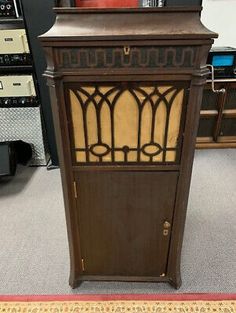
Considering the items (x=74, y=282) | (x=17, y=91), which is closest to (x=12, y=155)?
(x=17, y=91)

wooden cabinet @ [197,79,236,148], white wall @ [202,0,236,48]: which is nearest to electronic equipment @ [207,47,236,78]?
wooden cabinet @ [197,79,236,148]

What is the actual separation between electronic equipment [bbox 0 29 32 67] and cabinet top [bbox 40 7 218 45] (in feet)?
4.12

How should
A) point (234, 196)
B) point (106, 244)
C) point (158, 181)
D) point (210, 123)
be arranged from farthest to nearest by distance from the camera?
point (210, 123) < point (234, 196) < point (106, 244) < point (158, 181)

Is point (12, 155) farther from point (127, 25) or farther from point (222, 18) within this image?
point (222, 18)

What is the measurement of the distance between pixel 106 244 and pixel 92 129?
0.57m

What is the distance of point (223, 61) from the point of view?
2.24 m

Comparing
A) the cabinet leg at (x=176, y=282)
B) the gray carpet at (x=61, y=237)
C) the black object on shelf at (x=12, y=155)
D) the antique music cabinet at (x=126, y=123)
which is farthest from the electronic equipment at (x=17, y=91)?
the cabinet leg at (x=176, y=282)

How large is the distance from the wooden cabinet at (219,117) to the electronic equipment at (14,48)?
4.87 ft

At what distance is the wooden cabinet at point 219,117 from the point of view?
2.32 m

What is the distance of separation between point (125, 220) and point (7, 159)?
136cm

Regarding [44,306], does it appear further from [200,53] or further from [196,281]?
[200,53]

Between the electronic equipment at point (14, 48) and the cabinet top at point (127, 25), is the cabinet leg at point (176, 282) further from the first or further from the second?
the electronic equipment at point (14, 48)

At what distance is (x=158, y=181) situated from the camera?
1.03 metres

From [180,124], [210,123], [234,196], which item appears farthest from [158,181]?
[210,123]
